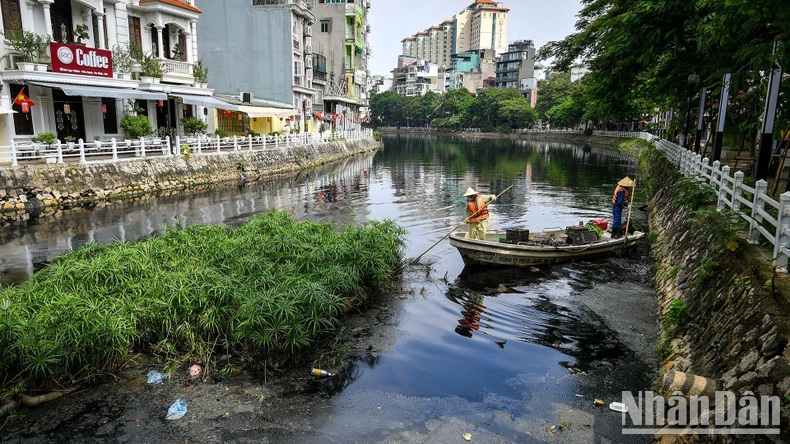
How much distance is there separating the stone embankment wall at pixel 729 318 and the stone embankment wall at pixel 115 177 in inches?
803

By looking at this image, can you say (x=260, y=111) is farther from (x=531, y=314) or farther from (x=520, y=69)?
(x=520, y=69)

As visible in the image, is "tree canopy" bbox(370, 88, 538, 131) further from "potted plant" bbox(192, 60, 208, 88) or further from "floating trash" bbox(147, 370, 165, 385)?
"floating trash" bbox(147, 370, 165, 385)

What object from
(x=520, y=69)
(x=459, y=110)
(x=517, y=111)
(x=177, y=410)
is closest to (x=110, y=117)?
(x=177, y=410)

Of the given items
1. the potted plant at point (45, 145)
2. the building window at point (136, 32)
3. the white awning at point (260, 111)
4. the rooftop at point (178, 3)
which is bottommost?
the potted plant at point (45, 145)

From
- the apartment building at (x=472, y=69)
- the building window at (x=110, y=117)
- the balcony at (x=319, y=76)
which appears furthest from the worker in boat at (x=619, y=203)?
the apartment building at (x=472, y=69)

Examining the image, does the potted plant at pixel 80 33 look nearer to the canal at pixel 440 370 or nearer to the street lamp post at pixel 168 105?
the street lamp post at pixel 168 105

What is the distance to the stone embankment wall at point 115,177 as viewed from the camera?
62.0 ft

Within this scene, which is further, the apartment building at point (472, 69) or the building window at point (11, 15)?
the apartment building at point (472, 69)

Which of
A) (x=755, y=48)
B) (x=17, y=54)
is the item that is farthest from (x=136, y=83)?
(x=755, y=48)

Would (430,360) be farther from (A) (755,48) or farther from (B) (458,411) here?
(A) (755,48)

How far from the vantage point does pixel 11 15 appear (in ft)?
69.4

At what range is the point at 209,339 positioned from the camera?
26.3 ft

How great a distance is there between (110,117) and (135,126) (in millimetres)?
2605

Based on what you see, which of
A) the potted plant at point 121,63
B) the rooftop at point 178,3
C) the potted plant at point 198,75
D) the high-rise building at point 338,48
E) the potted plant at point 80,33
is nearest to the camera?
the potted plant at point 80,33
